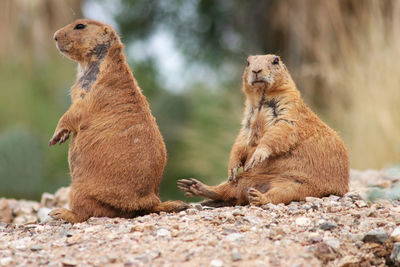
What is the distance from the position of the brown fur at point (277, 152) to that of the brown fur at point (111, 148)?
41 centimetres

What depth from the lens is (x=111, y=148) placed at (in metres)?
4.78

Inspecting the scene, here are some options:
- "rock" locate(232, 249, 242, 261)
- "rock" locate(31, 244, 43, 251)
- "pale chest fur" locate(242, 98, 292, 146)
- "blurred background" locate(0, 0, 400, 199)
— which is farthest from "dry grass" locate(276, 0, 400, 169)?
"rock" locate(31, 244, 43, 251)

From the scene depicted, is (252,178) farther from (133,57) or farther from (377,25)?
(133,57)

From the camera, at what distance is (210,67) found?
1830 centimetres

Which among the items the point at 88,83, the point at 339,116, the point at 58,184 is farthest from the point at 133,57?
the point at 88,83

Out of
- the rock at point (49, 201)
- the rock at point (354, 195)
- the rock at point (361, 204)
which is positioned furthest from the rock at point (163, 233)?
the rock at point (49, 201)

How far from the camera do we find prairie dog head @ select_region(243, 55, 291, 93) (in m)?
5.10

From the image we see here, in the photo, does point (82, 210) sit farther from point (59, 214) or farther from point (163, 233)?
point (163, 233)

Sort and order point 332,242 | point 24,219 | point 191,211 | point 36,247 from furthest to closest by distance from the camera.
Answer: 1. point 24,219
2. point 191,211
3. point 36,247
4. point 332,242

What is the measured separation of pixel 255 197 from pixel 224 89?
895 cm

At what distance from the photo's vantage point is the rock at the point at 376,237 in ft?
13.0

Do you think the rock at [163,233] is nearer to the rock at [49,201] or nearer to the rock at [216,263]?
the rock at [216,263]

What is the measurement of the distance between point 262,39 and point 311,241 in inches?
427

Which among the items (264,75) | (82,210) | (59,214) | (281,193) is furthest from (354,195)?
(59,214)
